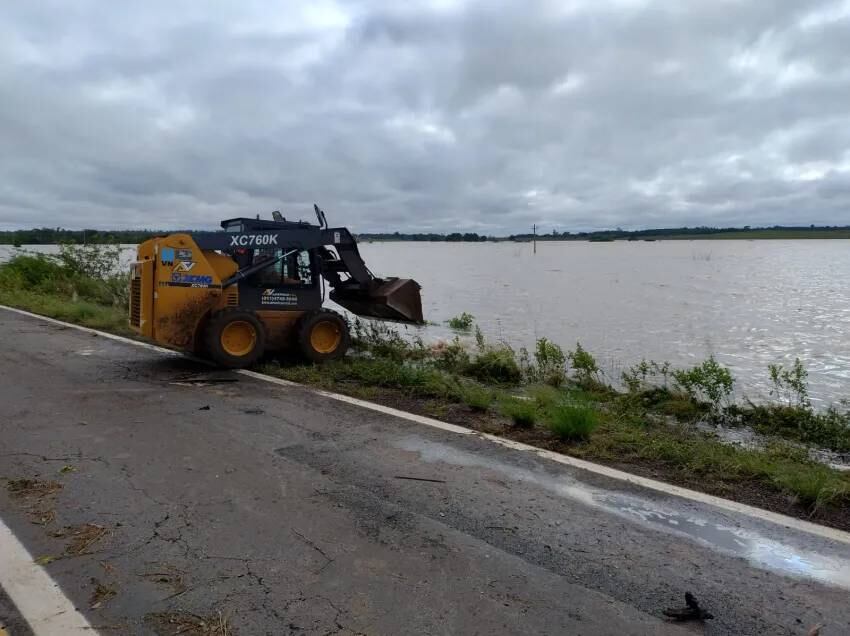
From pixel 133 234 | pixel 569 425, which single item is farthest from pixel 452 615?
pixel 133 234

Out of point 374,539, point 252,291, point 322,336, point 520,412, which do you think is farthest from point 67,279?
point 374,539

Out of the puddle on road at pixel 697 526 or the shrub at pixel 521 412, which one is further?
the shrub at pixel 521 412

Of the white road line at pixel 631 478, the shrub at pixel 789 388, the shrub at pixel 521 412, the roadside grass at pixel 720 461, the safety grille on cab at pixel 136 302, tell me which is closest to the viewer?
the white road line at pixel 631 478

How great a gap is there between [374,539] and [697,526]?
227 cm

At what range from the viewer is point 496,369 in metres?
11.3

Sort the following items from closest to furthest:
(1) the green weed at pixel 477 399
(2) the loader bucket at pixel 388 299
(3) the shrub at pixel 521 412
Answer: (3) the shrub at pixel 521 412 < (1) the green weed at pixel 477 399 < (2) the loader bucket at pixel 388 299

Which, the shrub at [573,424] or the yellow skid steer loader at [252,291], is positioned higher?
the yellow skid steer loader at [252,291]

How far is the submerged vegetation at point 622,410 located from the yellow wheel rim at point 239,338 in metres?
0.45

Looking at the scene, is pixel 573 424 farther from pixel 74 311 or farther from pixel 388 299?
pixel 74 311

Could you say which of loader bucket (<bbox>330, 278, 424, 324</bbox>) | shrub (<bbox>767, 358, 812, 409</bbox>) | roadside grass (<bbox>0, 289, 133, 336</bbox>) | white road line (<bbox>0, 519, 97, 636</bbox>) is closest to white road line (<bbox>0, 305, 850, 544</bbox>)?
loader bucket (<bbox>330, 278, 424, 324</bbox>)

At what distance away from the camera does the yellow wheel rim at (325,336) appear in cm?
1086

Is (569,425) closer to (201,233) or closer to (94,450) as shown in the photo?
(94,450)

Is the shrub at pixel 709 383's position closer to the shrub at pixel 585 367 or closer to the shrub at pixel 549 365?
the shrub at pixel 585 367

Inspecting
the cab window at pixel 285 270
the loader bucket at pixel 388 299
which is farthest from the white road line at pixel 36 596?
the loader bucket at pixel 388 299
